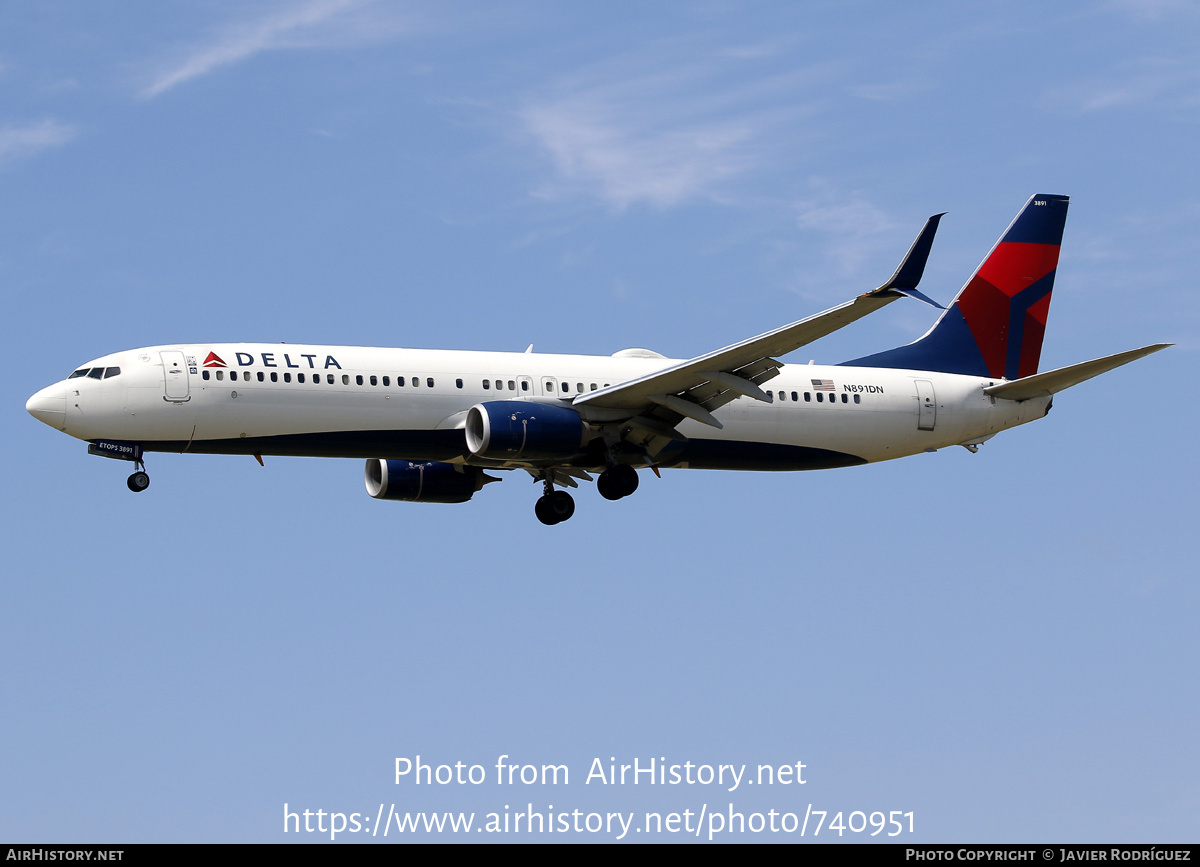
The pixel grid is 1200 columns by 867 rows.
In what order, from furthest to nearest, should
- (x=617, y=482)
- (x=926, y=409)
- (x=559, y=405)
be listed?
(x=926, y=409) < (x=617, y=482) < (x=559, y=405)

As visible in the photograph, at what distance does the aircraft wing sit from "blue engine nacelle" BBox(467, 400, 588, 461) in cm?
109

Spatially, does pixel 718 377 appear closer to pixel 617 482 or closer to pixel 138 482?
pixel 617 482

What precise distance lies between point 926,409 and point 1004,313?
17.3ft

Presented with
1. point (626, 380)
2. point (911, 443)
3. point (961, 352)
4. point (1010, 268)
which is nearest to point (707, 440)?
point (626, 380)

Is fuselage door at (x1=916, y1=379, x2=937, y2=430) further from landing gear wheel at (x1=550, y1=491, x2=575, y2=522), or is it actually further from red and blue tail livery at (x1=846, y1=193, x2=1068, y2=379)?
landing gear wheel at (x1=550, y1=491, x2=575, y2=522)

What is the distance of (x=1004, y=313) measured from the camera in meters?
48.5

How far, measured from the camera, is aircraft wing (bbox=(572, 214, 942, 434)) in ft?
118

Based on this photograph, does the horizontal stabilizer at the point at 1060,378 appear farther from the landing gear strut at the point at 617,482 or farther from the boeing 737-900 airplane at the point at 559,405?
the landing gear strut at the point at 617,482

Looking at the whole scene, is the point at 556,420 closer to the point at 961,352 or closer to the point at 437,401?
the point at 437,401

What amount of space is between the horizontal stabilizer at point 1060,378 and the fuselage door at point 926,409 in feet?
5.69

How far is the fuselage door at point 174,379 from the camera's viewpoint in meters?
38.4

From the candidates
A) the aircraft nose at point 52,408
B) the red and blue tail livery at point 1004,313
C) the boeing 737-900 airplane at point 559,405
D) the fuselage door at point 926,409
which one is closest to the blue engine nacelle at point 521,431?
the boeing 737-900 airplane at point 559,405

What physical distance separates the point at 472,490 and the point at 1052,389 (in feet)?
54.2

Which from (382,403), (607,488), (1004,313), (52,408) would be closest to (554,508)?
(607,488)
